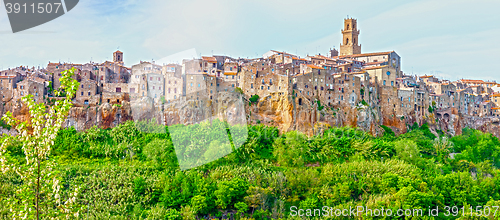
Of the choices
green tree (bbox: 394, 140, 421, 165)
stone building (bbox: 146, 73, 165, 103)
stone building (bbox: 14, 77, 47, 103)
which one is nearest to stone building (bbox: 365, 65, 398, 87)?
green tree (bbox: 394, 140, 421, 165)

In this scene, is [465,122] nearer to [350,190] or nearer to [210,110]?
[350,190]

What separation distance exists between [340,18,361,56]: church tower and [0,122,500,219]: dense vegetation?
2713 centimetres

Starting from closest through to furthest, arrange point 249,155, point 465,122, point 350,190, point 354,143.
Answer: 1. point 350,190
2. point 249,155
3. point 354,143
4. point 465,122

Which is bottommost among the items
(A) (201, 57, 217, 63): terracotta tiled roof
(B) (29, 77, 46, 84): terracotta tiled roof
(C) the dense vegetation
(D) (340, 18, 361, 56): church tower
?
(C) the dense vegetation

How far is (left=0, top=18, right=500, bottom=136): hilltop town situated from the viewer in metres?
46.5

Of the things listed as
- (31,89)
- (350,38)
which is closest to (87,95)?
(31,89)

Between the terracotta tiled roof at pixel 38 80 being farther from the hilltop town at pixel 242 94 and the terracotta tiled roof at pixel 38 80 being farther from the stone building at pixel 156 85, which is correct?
the stone building at pixel 156 85

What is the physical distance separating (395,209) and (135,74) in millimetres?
33823

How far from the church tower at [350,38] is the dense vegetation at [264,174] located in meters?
27.1

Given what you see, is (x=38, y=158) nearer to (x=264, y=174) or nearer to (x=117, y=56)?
(x=264, y=174)

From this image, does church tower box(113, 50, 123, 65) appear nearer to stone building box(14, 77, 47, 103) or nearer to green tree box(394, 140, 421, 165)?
stone building box(14, 77, 47, 103)

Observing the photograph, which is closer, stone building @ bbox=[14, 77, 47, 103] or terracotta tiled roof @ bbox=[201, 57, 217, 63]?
stone building @ bbox=[14, 77, 47, 103]

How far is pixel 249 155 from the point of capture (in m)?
42.5

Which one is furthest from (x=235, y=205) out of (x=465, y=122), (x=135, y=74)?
(x=465, y=122)
